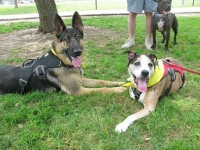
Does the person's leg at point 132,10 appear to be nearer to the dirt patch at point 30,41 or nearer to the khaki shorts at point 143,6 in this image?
the khaki shorts at point 143,6

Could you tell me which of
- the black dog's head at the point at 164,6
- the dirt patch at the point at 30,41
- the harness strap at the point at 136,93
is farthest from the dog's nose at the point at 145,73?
the dirt patch at the point at 30,41

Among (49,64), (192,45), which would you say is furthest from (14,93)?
(192,45)

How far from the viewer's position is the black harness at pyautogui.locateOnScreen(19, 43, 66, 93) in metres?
4.34

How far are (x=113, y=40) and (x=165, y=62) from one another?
4.01 metres

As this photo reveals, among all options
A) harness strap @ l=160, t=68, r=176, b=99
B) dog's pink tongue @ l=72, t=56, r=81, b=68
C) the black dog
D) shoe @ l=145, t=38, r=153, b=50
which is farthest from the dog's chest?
dog's pink tongue @ l=72, t=56, r=81, b=68

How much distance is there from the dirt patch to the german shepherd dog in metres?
2.48

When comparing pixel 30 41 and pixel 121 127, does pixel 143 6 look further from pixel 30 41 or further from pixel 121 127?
pixel 121 127

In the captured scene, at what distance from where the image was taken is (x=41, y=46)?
25.6 ft

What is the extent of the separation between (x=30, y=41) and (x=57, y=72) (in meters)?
4.60

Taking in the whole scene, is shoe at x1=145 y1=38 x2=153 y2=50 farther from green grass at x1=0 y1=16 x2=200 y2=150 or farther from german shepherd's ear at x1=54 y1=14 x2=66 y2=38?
german shepherd's ear at x1=54 y1=14 x2=66 y2=38

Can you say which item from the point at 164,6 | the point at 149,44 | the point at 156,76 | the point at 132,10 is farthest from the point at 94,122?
the point at 164,6

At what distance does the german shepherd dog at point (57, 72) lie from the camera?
4.34 metres

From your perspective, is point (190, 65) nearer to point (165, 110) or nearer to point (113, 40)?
point (165, 110)

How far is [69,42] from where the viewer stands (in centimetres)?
430
